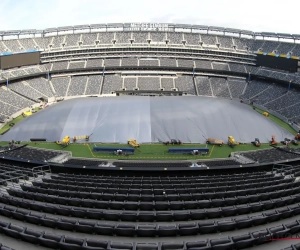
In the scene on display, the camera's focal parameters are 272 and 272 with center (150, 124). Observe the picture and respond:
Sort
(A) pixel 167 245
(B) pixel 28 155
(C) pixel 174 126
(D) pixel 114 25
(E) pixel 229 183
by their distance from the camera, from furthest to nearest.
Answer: (D) pixel 114 25
(C) pixel 174 126
(B) pixel 28 155
(E) pixel 229 183
(A) pixel 167 245

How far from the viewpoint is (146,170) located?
27.8 metres

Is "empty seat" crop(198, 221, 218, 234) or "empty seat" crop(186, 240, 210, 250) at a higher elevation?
"empty seat" crop(198, 221, 218, 234)

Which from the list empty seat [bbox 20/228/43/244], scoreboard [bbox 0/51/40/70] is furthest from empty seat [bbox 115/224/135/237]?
scoreboard [bbox 0/51/40/70]

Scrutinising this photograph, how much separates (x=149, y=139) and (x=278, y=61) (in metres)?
54.4

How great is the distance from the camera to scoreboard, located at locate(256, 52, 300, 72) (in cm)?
7335

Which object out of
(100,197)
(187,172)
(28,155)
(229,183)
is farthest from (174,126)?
(100,197)

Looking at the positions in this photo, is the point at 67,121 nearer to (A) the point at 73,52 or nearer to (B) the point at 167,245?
(B) the point at 167,245

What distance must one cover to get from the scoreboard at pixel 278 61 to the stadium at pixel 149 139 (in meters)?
0.29

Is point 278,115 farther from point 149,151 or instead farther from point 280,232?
point 280,232

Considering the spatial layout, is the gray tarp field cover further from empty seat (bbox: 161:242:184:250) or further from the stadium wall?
empty seat (bbox: 161:242:184:250)

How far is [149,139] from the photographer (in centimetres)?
4259

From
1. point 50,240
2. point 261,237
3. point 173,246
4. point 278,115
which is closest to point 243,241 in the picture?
point 261,237

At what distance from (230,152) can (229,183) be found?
20926 millimetres

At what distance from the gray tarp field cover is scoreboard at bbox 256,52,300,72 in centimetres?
3346
